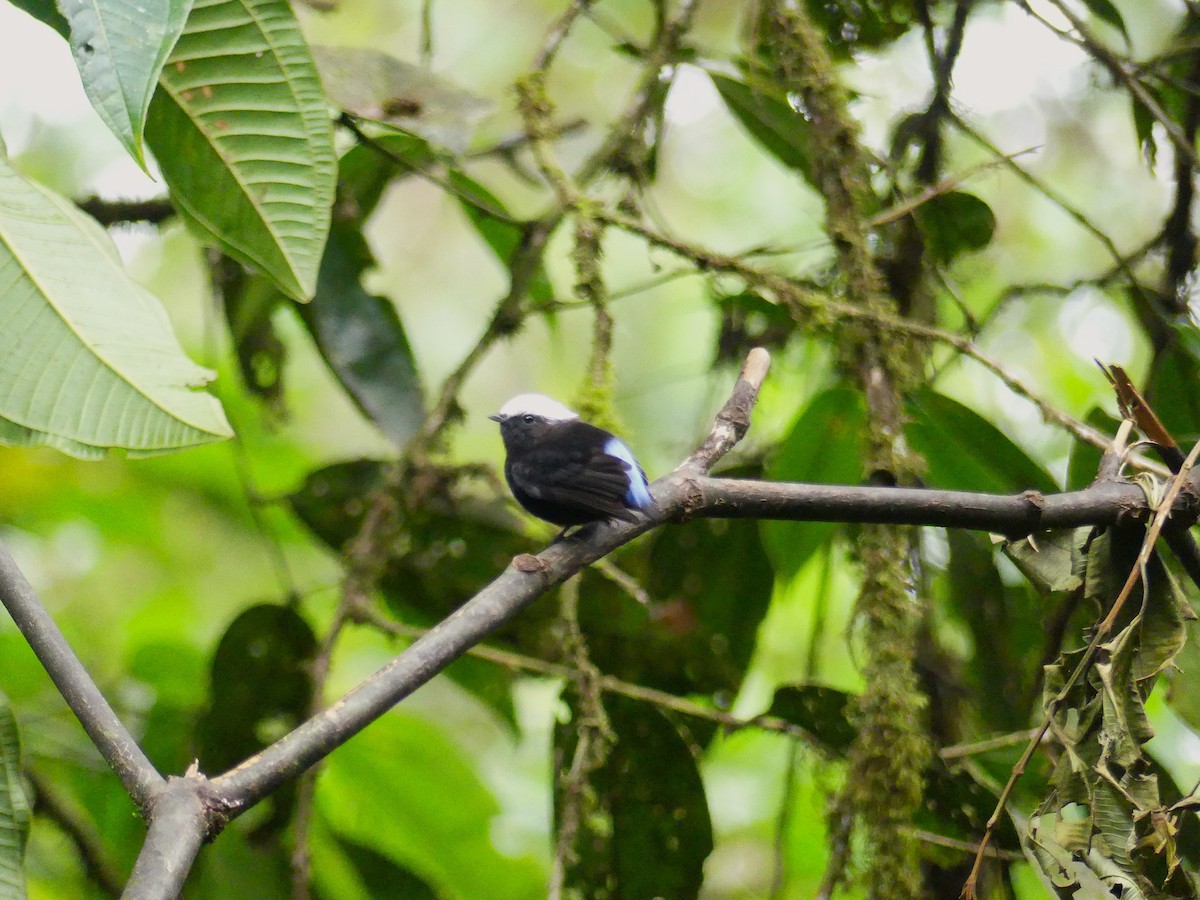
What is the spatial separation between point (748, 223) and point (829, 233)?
386 cm

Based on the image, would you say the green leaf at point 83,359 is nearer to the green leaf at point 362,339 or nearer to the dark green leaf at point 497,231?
the green leaf at point 362,339

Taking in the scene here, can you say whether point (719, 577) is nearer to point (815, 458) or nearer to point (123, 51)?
point (815, 458)

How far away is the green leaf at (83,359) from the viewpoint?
47.8 inches

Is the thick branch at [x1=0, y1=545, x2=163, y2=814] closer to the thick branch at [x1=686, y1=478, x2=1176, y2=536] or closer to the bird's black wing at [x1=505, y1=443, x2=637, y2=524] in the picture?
the thick branch at [x1=686, y1=478, x2=1176, y2=536]

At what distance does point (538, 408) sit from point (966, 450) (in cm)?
92

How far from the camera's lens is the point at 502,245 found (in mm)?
2801

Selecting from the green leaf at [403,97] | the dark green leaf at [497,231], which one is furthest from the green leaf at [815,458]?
the green leaf at [403,97]

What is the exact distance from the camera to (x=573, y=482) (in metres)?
1.86

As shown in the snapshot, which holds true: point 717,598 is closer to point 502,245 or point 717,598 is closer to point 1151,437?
point 502,245

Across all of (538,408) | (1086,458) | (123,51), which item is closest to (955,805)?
(1086,458)

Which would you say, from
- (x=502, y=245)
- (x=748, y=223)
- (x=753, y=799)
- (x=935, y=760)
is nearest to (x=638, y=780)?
(x=935, y=760)

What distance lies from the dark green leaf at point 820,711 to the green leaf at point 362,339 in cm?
100

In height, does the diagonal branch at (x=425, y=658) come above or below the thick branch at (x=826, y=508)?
below

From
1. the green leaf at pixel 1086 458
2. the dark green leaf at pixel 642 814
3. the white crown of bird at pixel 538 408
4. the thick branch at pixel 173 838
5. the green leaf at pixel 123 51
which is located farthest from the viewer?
the white crown of bird at pixel 538 408
